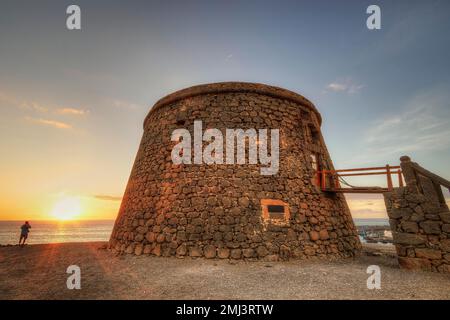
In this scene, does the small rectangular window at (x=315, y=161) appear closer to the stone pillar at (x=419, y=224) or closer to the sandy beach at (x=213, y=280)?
the stone pillar at (x=419, y=224)

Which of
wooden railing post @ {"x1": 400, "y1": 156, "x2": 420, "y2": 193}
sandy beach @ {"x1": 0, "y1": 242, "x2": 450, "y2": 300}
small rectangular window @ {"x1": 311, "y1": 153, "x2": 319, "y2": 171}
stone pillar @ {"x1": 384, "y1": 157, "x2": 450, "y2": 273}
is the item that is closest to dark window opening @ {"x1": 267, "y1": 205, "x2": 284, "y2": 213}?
sandy beach @ {"x1": 0, "y1": 242, "x2": 450, "y2": 300}

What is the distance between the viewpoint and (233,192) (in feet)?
26.9

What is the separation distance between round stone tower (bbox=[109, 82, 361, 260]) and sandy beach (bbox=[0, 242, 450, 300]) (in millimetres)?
759

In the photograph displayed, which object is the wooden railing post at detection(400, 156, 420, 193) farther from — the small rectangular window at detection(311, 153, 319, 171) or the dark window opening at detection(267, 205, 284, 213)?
the dark window opening at detection(267, 205, 284, 213)

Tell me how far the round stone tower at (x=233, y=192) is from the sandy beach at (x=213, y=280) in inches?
29.9

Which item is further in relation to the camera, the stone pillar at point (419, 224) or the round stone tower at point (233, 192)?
the round stone tower at point (233, 192)

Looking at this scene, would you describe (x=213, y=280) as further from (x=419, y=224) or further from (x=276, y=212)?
(x=419, y=224)

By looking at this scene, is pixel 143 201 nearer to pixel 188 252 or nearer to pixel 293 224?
pixel 188 252

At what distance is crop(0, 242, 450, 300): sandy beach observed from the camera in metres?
4.43

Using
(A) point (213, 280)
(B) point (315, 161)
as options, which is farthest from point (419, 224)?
(A) point (213, 280)

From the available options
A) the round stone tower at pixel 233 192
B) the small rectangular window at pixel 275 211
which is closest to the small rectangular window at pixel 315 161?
the round stone tower at pixel 233 192

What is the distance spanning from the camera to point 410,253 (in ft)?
21.4

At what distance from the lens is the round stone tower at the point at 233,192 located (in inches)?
302
